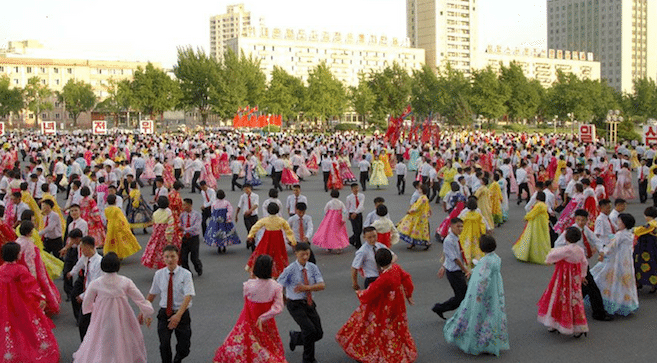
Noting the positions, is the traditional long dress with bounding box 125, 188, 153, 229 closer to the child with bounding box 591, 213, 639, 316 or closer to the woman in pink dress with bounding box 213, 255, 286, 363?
the woman in pink dress with bounding box 213, 255, 286, 363

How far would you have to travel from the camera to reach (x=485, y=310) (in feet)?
23.4

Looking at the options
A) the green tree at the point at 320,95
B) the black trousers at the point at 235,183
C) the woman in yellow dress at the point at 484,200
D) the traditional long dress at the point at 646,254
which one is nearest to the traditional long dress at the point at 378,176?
the black trousers at the point at 235,183

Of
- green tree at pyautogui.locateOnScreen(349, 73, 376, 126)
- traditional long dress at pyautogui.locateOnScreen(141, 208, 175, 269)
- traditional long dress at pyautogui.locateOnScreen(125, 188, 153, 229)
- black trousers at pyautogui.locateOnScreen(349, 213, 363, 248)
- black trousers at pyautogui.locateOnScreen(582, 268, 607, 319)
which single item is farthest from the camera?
green tree at pyautogui.locateOnScreen(349, 73, 376, 126)

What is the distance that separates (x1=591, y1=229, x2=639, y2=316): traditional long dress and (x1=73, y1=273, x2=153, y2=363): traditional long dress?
5697 millimetres

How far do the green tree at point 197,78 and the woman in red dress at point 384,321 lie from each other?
6556 centimetres

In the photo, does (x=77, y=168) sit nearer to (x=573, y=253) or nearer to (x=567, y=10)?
(x=573, y=253)

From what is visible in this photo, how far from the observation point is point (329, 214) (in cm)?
1294

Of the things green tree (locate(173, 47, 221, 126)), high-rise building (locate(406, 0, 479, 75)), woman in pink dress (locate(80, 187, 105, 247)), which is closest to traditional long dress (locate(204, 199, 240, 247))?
woman in pink dress (locate(80, 187, 105, 247))

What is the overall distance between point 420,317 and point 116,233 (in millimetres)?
5238

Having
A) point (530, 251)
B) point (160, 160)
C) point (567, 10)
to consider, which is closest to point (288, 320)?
point (530, 251)

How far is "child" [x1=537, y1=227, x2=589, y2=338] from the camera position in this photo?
7.56 m

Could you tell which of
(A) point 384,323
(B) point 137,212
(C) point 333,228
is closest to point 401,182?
(C) point 333,228

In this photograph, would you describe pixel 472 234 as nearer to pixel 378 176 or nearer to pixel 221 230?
pixel 221 230

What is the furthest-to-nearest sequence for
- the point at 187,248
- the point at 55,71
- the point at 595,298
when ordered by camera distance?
the point at 55,71 < the point at 187,248 < the point at 595,298
